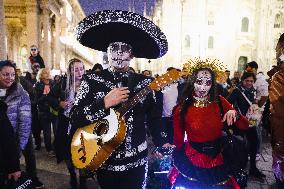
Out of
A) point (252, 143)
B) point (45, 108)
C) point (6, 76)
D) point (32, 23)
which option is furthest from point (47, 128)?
point (32, 23)

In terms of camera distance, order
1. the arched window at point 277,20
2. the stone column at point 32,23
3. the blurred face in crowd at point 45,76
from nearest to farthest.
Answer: the blurred face in crowd at point 45,76 → the stone column at point 32,23 → the arched window at point 277,20

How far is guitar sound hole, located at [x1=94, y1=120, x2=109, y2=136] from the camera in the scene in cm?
293

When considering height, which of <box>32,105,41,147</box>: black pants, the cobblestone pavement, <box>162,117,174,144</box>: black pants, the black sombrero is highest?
the black sombrero


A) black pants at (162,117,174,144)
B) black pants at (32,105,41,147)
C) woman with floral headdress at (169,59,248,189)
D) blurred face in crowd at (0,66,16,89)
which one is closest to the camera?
black pants at (162,117,174,144)

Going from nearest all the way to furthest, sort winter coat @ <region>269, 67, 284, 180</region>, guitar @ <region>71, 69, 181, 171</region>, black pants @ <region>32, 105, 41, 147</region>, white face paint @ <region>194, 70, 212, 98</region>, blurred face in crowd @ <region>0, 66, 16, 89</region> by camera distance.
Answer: guitar @ <region>71, 69, 181, 171</region>, winter coat @ <region>269, 67, 284, 180</region>, white face paint @ <region>194, 70, 212, 98</region>, blurred face in crowd @ <region>0, 66, 16, 89</region>, black pants @ <region>32, 105, 41, 147</region>

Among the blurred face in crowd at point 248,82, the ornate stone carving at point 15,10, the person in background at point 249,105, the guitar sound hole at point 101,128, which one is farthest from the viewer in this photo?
the ornate stone carving at point 15,10

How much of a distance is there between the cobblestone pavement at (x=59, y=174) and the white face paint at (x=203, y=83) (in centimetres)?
309

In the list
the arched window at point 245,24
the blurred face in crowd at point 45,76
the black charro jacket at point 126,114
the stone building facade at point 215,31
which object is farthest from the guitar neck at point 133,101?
the arched window at point 245,24

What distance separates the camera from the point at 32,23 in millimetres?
22531

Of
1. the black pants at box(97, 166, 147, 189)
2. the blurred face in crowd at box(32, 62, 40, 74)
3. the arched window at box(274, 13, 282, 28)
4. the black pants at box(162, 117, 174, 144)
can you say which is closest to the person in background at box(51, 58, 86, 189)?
the black pants at box(162, 117, 174, 144)

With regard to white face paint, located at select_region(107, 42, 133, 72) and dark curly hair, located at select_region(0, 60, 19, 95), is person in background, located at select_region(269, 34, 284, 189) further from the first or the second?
dark curly hair, located at select_region(0, 60, 19, 95)

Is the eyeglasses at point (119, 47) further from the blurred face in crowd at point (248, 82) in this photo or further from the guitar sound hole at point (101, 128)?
the blurred face in crowd at point (248, 82)

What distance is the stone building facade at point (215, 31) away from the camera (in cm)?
5056

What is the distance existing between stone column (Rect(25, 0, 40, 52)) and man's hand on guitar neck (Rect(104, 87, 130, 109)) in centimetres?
2072
